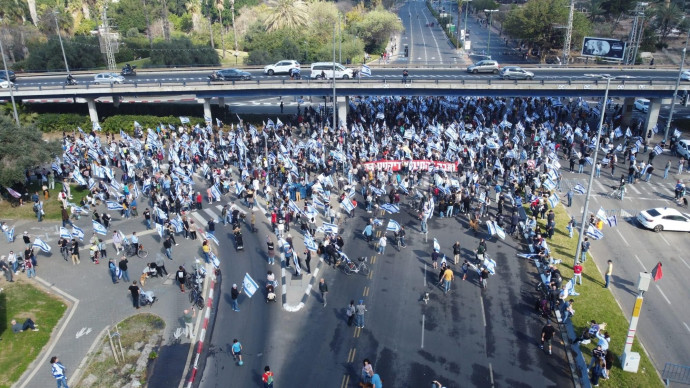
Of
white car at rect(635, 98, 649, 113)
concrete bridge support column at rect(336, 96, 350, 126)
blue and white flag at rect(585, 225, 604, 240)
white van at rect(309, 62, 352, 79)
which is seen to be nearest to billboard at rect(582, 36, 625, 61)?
white car at rect(635, 98, 649, 113)

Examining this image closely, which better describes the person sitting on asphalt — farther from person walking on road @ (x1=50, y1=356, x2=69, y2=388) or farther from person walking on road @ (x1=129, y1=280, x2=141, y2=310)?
person walking on road @ (x1=50, y1=356, x2=69, y2=388)

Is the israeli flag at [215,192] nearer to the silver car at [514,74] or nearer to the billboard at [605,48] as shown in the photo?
the silver car at [514,74]

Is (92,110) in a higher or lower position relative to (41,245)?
higher

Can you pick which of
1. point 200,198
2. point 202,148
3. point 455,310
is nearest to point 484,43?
point 202,148

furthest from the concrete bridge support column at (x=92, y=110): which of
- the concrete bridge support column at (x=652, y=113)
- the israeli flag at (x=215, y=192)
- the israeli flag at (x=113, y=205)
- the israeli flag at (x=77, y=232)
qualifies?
the concrete bridge support column at (x=652, y=113)

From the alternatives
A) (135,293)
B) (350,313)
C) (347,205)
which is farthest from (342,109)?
(350,313)

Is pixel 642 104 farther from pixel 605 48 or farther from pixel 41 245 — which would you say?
pixel 41 245
